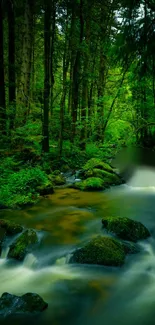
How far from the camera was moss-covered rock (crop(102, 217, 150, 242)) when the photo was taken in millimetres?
6949

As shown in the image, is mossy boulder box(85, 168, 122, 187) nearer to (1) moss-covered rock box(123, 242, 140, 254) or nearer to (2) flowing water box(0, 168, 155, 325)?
(2) flowing water box(0, 168, 155, 325)

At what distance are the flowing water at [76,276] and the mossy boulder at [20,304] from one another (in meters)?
0.12

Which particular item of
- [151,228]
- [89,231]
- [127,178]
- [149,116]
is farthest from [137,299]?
[149,116]

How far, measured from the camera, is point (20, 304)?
4.43m

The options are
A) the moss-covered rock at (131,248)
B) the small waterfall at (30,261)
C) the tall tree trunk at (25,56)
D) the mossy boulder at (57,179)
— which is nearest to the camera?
the small waterfall at (30,261)

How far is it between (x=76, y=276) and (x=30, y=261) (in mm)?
1145

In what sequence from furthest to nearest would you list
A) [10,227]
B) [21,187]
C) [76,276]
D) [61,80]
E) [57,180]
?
[61,80], [57,180], [21,187], [10,227], [76,276]

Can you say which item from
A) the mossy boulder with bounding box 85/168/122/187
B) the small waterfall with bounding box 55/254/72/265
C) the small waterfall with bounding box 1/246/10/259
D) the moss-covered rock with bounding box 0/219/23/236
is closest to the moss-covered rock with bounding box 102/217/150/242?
the small waterfall with bounding box 55/254/72/265

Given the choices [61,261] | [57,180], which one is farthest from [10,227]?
[57,180]

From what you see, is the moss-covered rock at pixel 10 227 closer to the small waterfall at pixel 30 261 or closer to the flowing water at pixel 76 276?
the flowing water at pixel 76 276

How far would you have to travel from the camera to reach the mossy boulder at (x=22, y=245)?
6285 mm

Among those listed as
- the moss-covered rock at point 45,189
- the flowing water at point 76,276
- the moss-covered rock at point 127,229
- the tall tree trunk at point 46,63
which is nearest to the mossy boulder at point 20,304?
the flowing water at point 76,276

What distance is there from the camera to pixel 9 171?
10977mm

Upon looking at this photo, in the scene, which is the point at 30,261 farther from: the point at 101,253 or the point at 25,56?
the point at 25,56
